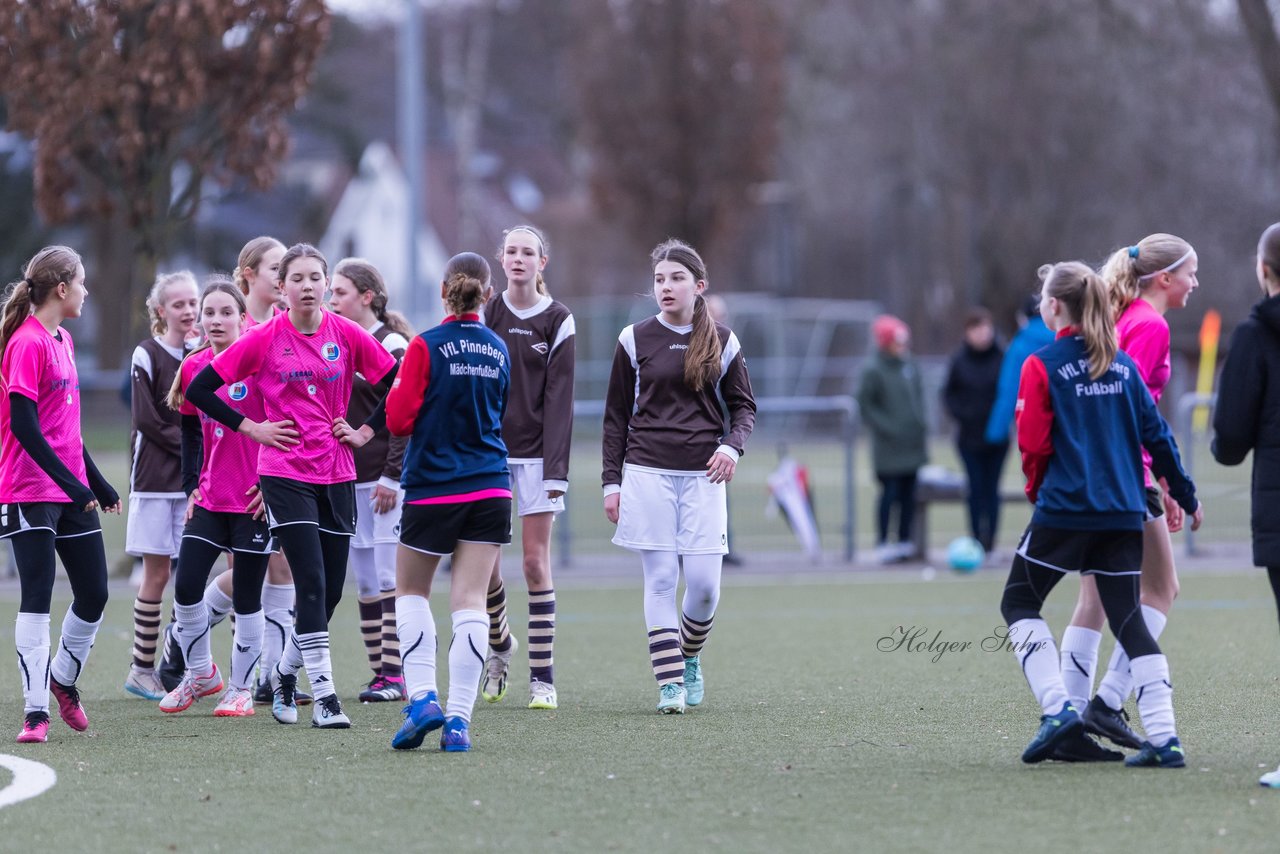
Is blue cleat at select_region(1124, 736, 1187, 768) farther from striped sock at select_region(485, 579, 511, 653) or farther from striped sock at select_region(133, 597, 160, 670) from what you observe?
striped sock at select_region(133, 597, 160, 670)

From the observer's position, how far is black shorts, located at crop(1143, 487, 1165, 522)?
6402mm

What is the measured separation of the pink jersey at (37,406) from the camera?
6.74m

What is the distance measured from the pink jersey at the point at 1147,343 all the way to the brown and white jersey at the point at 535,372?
253 cm

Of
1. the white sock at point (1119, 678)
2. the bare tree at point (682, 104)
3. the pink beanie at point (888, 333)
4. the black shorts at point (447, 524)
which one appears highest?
the bare tree at point (682, 104)

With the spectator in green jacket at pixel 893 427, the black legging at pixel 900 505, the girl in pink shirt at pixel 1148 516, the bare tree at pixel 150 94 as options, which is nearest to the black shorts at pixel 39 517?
the girl in pink shirt at pixel 1148 516

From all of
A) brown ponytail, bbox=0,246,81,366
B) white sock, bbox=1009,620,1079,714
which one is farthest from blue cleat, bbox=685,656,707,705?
brown ponytail, bbox=0,246,81,366

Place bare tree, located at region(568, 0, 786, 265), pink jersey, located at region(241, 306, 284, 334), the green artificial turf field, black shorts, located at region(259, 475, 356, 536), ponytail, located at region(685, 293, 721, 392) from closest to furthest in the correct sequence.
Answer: the green artificial turf field < black shorts, located at region(259, 475, 356, 536) < ponytail, located at region(685, 293, 721, 392) < pink jersey, located at region(241, 306, 284, 334) < bare tree, located at region(568, 0, 786, 265)

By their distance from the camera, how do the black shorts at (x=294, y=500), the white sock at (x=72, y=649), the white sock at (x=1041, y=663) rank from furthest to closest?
1. the white sock at (x=72, y=649)
2. the black shorts at (x=294, y=500)
3. the white sock at (x=1041, y=663)

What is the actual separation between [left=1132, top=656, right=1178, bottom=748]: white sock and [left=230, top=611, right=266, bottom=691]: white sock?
12.3 feet

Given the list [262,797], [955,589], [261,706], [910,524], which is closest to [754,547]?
[910,524]

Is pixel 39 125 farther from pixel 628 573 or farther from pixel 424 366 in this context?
pixel 424 366

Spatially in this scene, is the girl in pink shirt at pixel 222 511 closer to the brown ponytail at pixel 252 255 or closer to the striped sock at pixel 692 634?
the brown ponytail at pixel 252 255

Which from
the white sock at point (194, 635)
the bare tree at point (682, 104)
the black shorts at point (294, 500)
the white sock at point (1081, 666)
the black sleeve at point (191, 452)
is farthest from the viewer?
the bare tree at point (682, 104)

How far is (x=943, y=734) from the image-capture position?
6.84 m
